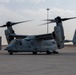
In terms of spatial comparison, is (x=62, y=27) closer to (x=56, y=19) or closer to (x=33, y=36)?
(x=56, y=19)

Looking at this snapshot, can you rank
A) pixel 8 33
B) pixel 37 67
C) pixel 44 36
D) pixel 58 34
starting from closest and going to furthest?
pixel 37 67 → pixel 58 34 → pixel 44 36 → pixel 8 33

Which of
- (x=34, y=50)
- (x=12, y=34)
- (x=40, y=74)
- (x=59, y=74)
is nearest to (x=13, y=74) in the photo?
(x=40, y=74)

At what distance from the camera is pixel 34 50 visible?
38.5 metres

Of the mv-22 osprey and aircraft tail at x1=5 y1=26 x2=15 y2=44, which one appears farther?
aircraft tail at x1=5 y1=26 x2=15 y2=44

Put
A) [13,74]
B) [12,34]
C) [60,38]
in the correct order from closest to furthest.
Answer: [13,74] → [60,38] → [12,34]

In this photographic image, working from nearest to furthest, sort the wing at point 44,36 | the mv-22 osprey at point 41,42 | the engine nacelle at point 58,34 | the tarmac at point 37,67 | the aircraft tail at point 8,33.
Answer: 1. the tarmac at point 37,67
2. the engine nacelle at point 58,34
3. the mv-22 osprey at point 41,42
4. the wing at point 44,36
5. the aircraft tail at point 8,33

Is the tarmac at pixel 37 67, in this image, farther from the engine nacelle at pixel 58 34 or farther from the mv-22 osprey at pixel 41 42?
the mv-22 osprey at pixel 41 42

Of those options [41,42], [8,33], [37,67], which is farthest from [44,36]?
[37,67]

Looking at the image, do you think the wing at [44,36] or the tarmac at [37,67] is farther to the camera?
the wing at [44,36]

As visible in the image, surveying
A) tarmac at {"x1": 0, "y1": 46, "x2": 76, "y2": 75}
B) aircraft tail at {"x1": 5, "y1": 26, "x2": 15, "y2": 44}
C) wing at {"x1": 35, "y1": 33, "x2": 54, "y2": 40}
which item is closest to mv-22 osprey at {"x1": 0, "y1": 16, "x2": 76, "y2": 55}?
wing at {"x1": 35, "y1": 33, "x2": 54, "y2": 40}

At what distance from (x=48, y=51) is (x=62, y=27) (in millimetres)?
5053

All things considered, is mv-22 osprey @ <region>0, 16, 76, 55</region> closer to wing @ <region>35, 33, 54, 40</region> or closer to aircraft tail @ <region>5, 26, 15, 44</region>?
wing @ <region>35, 33, 54, 40</region>

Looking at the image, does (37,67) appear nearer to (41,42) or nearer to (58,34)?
(58,34)

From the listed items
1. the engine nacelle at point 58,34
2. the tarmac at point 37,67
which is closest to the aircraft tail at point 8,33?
the engine nacelle at point 58,34
